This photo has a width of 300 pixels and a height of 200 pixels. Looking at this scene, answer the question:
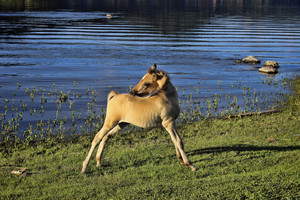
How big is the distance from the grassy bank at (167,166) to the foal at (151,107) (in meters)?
0.96

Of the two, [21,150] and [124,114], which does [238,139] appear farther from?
[21,150]

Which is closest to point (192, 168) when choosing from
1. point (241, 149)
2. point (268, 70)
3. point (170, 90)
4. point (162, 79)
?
point (170, 90)

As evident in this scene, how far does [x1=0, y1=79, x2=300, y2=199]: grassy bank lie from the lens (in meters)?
8.12

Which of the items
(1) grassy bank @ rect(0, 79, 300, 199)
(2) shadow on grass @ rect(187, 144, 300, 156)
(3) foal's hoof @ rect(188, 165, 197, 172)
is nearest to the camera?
(1) grassy bank @ rect(0, 79, 300, 199)

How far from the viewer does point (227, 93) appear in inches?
853

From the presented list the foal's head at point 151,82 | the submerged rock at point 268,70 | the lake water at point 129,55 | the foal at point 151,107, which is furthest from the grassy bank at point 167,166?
the submerged rock at point 268,70

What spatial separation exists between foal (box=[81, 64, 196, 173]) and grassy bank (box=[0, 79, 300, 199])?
0.96 metres

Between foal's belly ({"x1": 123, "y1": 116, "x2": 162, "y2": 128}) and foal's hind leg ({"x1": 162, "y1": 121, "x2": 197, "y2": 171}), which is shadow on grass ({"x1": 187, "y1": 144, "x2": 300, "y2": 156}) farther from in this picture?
foal's belly ({"x1": 123, "y1": 116, "x2": 162, "y2": 128})

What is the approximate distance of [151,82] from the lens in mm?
A: 9055

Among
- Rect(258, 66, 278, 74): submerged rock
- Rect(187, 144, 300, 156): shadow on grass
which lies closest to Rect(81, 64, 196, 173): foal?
Rect(187, 144, 300, 156): shadow on grass

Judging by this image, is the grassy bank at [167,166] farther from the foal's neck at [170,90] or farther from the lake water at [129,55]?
the lake water at [129,55]

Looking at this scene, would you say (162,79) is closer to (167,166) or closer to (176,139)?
(176,139)

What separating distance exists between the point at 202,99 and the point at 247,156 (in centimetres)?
991

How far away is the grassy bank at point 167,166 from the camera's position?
320 inches
